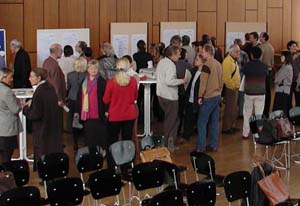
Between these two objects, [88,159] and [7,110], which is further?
[7,110]

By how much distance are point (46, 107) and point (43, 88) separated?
0.24m

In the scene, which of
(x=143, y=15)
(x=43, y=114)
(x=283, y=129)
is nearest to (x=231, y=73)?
(x=283, y=129)

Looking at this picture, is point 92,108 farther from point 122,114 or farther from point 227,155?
point 227,155

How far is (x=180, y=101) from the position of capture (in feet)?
36.8

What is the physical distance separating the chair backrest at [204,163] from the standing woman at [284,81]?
455 centimetres

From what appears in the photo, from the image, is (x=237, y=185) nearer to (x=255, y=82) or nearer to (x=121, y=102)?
(x=121, y=102)

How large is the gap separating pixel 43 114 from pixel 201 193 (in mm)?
2646

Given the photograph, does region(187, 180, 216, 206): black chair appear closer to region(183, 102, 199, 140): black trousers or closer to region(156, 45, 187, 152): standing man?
region(156, 45, 187, 152): standing man

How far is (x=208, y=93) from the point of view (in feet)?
33.3

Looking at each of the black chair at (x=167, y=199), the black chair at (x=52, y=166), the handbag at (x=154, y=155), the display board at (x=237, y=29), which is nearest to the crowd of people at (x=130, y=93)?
the black chair at (x=52, y=166)

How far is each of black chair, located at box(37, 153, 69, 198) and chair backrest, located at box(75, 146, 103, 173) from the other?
0.18 meters

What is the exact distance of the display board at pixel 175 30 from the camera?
15773 millimetres

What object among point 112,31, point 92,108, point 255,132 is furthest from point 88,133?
point 112,31

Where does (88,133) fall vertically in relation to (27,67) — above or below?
below
